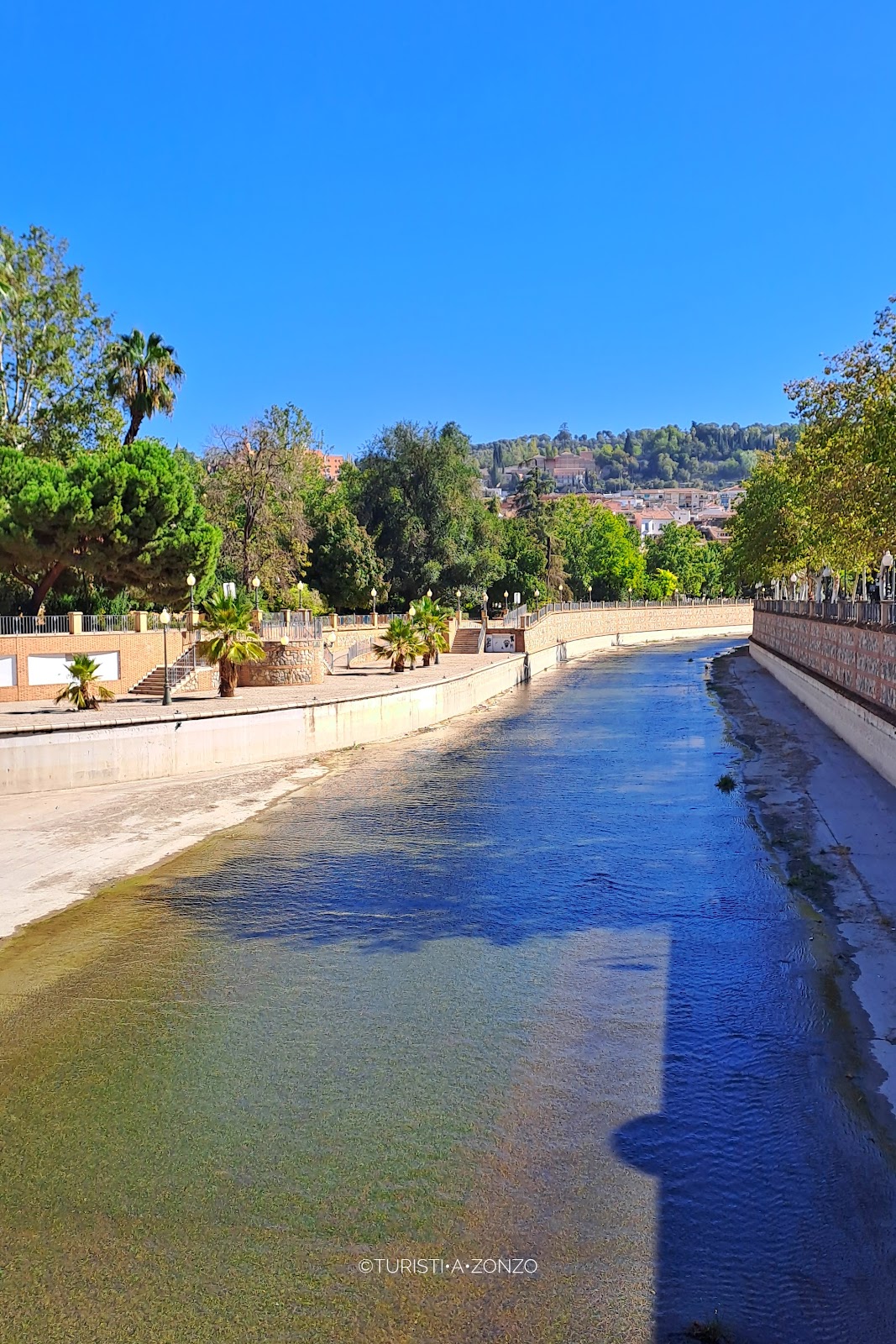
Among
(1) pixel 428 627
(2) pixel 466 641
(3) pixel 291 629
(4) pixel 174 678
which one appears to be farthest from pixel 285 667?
(2) pixel 466 641

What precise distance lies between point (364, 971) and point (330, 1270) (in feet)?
19.7

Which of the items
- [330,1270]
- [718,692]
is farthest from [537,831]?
[718,692]

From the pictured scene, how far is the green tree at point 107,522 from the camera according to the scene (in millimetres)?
35875

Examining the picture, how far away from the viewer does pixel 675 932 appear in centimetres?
1413

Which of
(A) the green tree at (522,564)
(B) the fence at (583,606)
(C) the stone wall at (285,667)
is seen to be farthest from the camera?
(A) the green tree at (522,564)

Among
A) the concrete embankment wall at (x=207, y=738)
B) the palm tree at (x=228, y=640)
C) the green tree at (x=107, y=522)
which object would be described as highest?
the green tree at (x=107, y=522)

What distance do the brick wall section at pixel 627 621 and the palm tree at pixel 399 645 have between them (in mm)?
20656

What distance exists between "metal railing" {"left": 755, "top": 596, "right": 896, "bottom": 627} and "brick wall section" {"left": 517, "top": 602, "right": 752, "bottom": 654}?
838 inches

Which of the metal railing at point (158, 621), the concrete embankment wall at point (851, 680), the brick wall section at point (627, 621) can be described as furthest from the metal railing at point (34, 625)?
the brick wall section at point (627, 621)

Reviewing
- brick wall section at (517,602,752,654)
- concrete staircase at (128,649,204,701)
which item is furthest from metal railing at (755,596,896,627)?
brick wall section at (517,602,752,654)

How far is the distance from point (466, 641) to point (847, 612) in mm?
35719

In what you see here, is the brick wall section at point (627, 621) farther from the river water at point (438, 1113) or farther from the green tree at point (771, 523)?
the river water at point (438, 1113)

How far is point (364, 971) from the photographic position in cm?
1290

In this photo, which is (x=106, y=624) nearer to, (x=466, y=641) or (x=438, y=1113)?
(x=438, y=1113)
